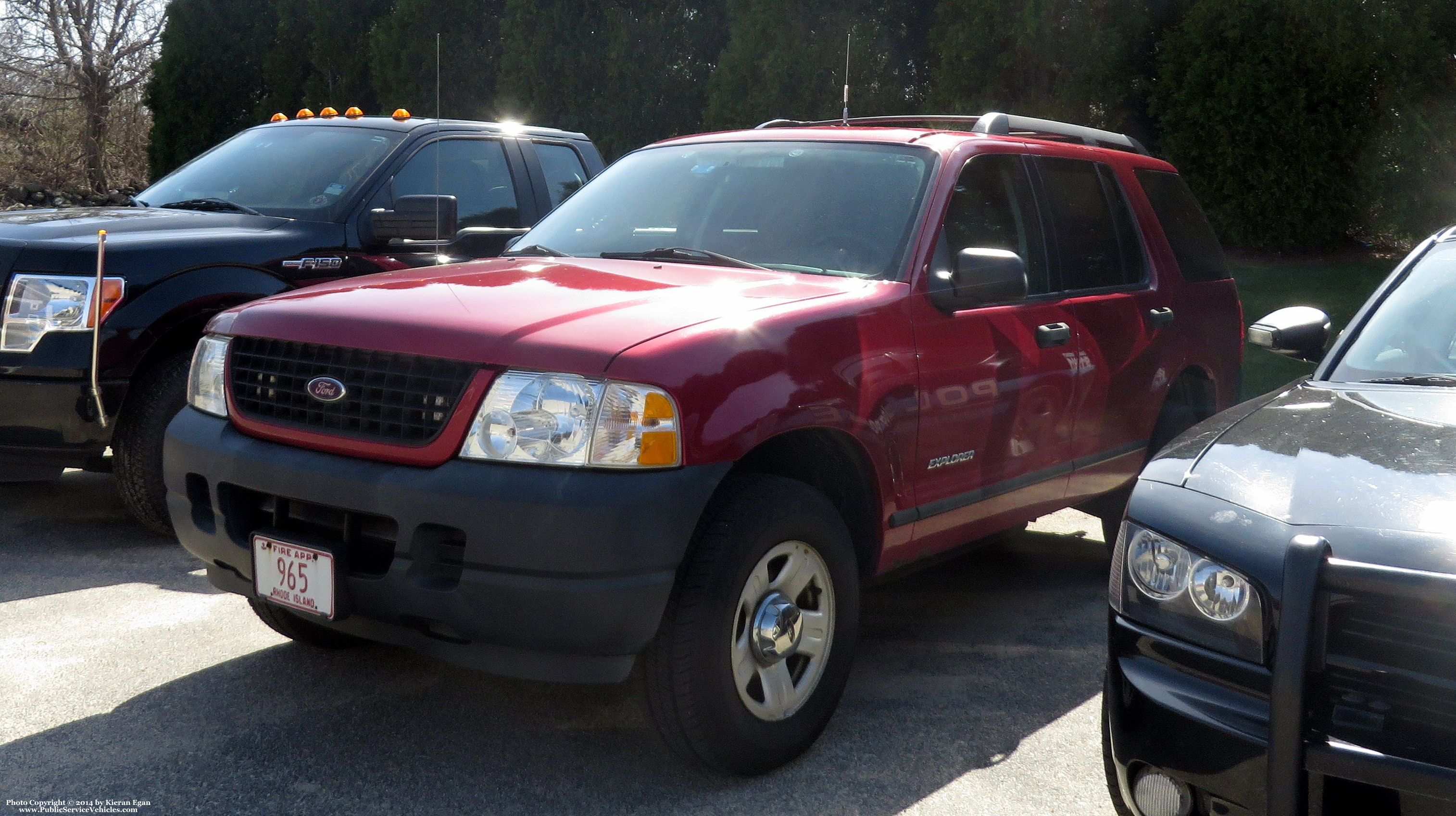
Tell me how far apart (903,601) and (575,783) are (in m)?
2.14

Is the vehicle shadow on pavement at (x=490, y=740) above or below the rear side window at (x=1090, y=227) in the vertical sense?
below

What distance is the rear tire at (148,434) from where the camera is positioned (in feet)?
17.3

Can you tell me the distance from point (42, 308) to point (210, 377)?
1.94 m

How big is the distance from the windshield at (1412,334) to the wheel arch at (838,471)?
1359 mm

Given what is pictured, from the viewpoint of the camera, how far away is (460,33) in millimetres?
18031

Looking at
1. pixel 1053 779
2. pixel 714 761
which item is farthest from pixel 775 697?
pixel 1053 779

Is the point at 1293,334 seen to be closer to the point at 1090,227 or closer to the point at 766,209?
the point at 1090,227

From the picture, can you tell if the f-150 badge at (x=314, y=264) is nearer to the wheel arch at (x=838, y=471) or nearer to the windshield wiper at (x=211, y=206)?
the windshield wiper at (x=211, y=206)

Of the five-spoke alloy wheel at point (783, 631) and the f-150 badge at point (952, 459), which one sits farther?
the f-150 badge at point (952, 459)

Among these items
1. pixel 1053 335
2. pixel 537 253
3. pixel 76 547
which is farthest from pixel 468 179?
pixel 1053 335

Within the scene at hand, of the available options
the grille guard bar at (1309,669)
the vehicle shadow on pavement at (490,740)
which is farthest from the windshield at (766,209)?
the grille guard bar at (1309,669)

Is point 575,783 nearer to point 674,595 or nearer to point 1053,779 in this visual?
point 674,595

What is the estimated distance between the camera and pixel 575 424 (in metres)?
3.01

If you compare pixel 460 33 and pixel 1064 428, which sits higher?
pixel 460 33
